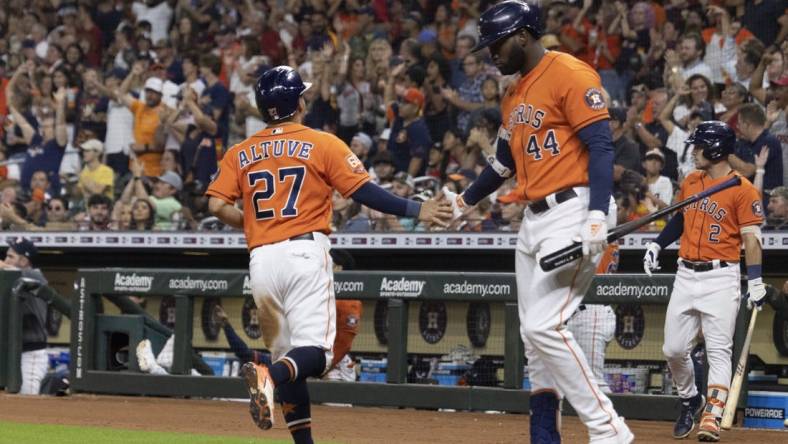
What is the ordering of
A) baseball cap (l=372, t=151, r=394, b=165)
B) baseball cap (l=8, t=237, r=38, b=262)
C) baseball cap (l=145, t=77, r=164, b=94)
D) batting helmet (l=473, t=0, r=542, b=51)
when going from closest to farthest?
batting helmet (l=473, t=0, r=542, b=51) → baseball cap (l=8, t=237, r=38, b=262) → baseball cap (l=372, t=151, r=394, b=165) → baseball cap (l=145, t=77, r=164, b=94)

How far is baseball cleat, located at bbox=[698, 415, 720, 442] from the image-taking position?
798cm

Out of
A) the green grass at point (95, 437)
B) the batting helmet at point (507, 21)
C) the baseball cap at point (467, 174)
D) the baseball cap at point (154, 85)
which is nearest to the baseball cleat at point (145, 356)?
the green grass at point (95, 437)

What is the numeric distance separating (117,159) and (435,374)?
20.9 feet

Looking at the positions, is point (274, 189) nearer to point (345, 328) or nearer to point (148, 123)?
point (345, 328)

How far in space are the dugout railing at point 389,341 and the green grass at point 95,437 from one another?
2.50 m

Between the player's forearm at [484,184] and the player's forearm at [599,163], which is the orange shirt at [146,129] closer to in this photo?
the player's forearm at [484,184]

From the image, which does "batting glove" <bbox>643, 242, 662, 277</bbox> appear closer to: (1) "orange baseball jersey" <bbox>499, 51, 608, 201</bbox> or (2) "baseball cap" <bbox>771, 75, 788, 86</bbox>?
(1) "orange baseball jersey" <bbox>499, 51, 608, 201</bbox>

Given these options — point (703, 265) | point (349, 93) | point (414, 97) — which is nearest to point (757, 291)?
point (703, 265)

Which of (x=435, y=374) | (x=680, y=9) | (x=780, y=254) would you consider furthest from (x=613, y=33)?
(x=435, y=374)

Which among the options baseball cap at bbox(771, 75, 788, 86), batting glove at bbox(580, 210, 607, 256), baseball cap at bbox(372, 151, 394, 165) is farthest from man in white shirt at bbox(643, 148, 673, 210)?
batting glove at bbox(580, 210, 607, 256)

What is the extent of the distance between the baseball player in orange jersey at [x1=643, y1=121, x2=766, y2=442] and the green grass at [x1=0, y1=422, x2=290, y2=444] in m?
2.59

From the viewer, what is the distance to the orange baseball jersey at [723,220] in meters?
8.09

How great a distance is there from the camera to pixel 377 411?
Result: 10109 mm

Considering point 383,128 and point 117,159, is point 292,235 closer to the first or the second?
point 383,128
